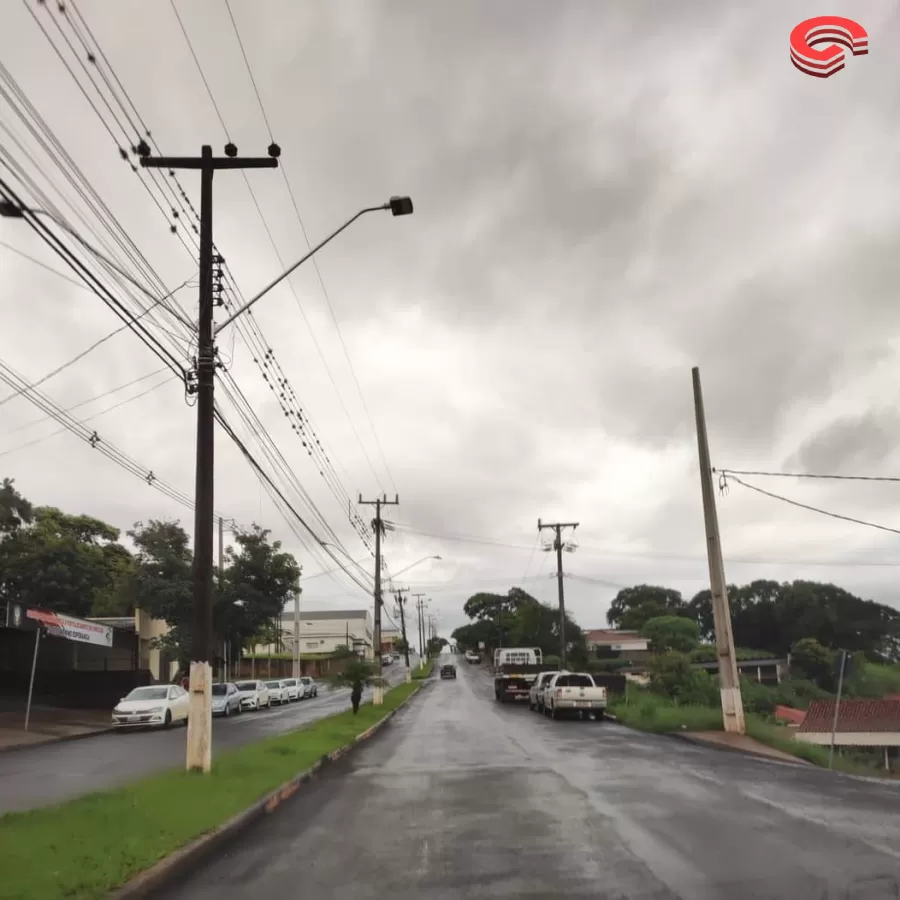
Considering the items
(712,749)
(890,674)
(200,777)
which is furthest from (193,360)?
(890,674)

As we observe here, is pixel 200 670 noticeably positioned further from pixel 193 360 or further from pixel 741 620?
pixel 741 620

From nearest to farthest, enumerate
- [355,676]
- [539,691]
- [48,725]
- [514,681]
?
[355,676] → [48,725] → [539,691] → [514,681]

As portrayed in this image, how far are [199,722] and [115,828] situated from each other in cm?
425

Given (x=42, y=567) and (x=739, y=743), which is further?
(x=42, y=567)

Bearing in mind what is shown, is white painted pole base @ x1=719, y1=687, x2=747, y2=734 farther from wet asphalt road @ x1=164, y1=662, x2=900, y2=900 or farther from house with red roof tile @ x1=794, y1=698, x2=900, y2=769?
house with red roof tile @ x1=794, y1=698, x2=900, y2=769

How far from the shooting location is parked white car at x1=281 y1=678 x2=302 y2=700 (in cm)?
5353

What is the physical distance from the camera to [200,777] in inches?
497

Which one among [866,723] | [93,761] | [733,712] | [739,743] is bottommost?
[866,723]

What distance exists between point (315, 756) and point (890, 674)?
59448 mm

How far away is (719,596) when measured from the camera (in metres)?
23.1

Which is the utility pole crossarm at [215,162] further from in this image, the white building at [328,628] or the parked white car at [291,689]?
the white building at [328,628]

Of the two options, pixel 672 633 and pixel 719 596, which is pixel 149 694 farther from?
pixel 672 633

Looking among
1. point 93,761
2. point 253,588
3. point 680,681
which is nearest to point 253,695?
point 253,588

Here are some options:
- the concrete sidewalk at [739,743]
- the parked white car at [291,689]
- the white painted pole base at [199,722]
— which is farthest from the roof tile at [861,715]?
the white painted pole base at [199,722]
